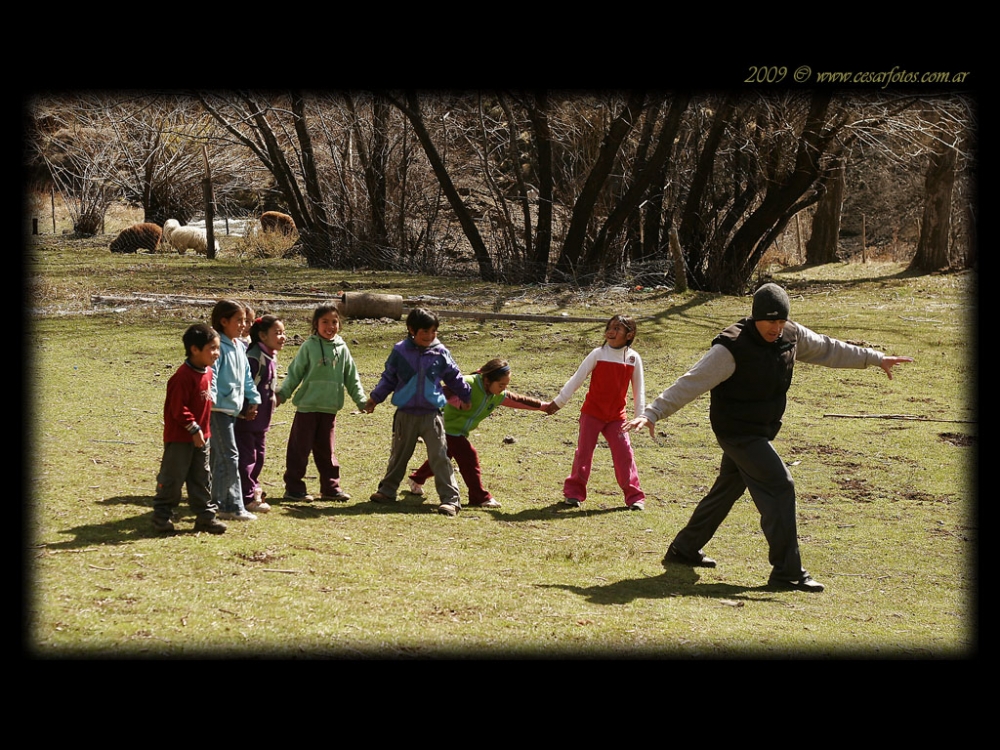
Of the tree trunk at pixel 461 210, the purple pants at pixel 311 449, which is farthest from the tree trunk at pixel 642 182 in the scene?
the purple pants at pixel 311 449

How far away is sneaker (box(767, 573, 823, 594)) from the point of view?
7023 millimetres

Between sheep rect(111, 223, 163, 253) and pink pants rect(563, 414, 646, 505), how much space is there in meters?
25.5

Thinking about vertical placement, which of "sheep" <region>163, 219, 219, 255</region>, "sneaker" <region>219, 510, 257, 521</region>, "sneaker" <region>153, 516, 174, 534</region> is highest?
"sheep" <region>163, 219, 219, 255</region>

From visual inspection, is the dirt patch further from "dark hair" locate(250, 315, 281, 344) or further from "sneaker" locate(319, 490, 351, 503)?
"dark hair" locate(250, 315, 281, 344)

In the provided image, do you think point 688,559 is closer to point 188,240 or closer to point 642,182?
point 642,182

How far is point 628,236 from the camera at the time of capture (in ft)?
86.3

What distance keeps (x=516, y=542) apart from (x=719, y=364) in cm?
206

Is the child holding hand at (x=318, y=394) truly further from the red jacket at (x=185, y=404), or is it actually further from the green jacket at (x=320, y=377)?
the red jacket at (x=185, y=404)

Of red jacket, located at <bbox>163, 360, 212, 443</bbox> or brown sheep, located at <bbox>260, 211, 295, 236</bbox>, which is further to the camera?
brown sheep, located at <bbox>260, 211, 295, 236</bbox>

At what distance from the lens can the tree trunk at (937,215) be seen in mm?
27156

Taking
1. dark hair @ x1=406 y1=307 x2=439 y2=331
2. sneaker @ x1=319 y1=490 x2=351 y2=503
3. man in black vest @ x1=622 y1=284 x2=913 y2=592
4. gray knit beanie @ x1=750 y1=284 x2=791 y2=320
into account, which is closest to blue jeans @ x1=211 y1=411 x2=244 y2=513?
sneaker @ x1=319 y1=490 x2=351 y2=503

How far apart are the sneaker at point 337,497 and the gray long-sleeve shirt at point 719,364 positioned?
282cm

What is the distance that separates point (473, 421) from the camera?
909cm

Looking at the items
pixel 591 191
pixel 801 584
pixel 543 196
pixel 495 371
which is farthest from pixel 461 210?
pixel 801 584
